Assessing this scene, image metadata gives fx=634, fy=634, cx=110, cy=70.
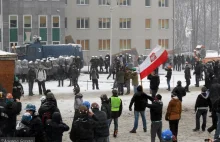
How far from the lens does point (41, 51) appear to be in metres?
55.5

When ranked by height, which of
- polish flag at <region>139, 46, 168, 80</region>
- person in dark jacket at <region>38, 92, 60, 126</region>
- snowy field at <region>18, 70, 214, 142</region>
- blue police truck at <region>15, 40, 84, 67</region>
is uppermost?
blue police truck at <region>15, 40, 84, 67</region>

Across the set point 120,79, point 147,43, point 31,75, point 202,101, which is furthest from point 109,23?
point 202,101

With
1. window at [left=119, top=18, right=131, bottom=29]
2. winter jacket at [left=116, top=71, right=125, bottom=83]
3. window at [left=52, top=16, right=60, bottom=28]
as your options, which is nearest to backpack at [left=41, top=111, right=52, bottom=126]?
winter jacket at [left=116, top=71, right=125, bottom=83]

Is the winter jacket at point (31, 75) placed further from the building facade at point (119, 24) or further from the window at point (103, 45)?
the window at point (103, 45)

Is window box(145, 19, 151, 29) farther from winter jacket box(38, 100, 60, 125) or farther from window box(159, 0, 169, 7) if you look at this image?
winter jacket box(38, 100, 60, 125)

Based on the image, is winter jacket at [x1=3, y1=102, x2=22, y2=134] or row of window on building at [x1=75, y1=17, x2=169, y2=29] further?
row of window on building at [x1=75, y1=17, x2=169, y2=29]

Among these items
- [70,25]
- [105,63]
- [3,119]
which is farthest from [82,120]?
[70,25]

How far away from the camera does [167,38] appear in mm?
84625

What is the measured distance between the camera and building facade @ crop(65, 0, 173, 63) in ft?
261

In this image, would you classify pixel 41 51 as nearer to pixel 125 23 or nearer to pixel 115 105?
pixel 125 23

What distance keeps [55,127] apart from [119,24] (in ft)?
215

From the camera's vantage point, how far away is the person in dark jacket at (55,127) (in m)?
15.9

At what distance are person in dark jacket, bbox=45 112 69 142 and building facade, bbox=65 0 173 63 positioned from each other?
203 feet

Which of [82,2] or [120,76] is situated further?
[82,2]
